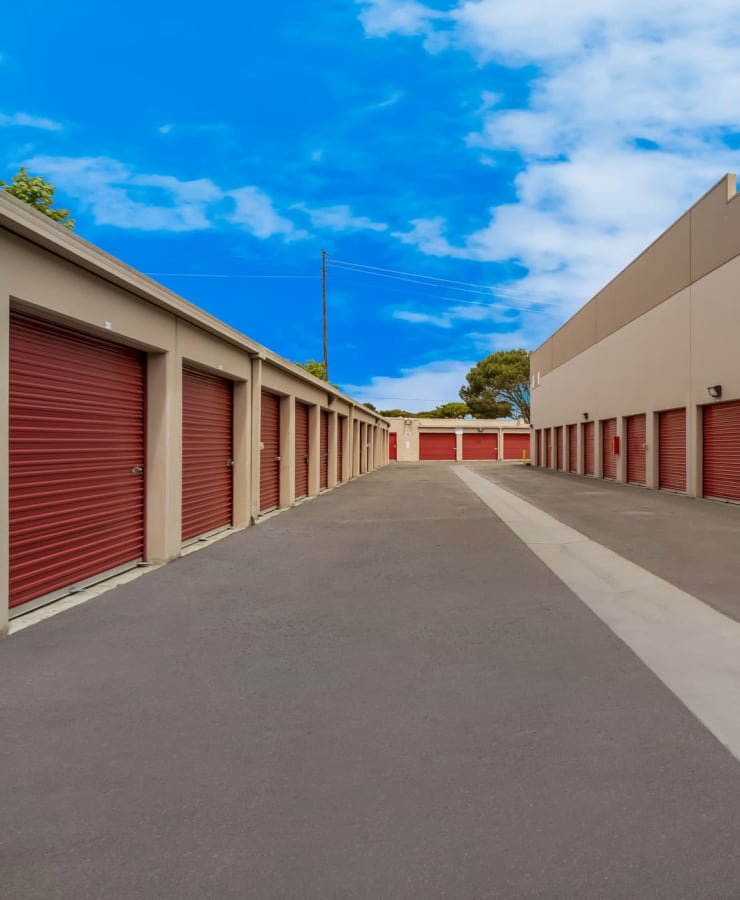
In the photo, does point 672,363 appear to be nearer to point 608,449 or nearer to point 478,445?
point 608,449

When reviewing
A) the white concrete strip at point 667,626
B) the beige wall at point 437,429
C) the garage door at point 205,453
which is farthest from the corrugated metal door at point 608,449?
the beige wall at point 437,429

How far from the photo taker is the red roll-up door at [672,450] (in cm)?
1627

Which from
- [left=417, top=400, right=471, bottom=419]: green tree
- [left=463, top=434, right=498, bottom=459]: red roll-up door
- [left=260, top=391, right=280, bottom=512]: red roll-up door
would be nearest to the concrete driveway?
[left=260, top=391, right=280, bottom=512]: red roll-up door

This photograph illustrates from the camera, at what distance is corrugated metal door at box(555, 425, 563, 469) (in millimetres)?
30766

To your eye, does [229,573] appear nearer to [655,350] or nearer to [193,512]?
[193,512]

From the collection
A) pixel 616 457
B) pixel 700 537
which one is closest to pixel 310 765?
pixel 700 537

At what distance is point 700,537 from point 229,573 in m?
6.83

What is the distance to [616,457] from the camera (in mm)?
21672

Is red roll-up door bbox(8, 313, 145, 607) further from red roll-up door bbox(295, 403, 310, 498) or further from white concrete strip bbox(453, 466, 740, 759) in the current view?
red roll-up door bbox(295, 403, 310, 498)

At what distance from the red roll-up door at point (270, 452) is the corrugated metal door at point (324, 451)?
5.13 meters

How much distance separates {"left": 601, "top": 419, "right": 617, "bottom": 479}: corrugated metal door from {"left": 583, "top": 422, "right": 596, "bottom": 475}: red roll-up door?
1499mm

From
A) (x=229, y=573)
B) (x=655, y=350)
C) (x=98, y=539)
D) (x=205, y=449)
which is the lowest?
(x=229, y=573)

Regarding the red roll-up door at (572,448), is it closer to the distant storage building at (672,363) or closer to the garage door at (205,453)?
the distant storage building at (672,363)

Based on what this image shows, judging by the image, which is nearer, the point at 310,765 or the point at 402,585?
the point at 310,765
